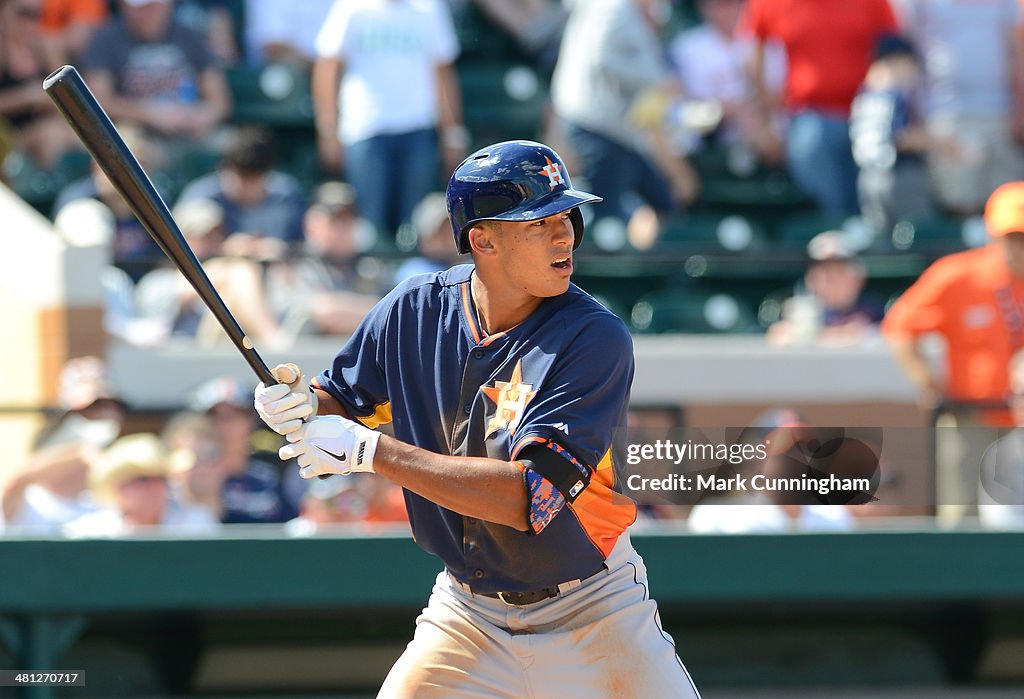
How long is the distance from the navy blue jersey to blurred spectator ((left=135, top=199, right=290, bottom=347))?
3381mm

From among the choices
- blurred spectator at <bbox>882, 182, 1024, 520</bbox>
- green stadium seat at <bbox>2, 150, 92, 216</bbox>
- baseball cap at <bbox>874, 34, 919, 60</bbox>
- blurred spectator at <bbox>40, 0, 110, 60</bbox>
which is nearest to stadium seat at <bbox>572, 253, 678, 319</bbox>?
blurred spectator at <bbox>882, 182, 1024, 520</bbox>

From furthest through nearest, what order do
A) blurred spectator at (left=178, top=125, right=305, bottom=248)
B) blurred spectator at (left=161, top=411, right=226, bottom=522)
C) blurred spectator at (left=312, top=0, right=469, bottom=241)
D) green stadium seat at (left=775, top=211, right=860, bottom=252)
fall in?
green stadium seat at (left=775, top=211, right=860, bottom=252), blurred spectator at (left=312, top=0, right=469, bottom=241), blurred spectator at (left=178, top=125, right=305, bottom=248), blurred spectator at (left=161, top=411, right=226, bottom=522)

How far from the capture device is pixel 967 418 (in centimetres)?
589

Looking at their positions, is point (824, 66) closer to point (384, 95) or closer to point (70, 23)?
point (384, 95)

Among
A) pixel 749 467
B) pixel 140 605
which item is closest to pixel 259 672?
pixel 140 605

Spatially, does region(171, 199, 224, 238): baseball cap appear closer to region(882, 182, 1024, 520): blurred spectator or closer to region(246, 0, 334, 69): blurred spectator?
region(246, 0, 334, 69): blurred spectator

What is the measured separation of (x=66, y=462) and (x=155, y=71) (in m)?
3.18

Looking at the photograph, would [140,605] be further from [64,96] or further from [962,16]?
[962,16]

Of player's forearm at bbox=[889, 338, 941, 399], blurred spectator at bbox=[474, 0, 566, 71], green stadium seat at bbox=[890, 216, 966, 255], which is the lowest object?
player's forearm at bbox=[889, 338, 941, 399]

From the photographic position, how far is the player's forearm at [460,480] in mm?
3207

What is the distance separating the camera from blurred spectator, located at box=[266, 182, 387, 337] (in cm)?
712

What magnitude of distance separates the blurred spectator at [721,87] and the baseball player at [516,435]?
5758mm

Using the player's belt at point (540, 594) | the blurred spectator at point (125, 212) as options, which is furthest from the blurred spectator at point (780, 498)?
the blurred spectator at point (125, 212)

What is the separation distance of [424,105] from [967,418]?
3282mm
